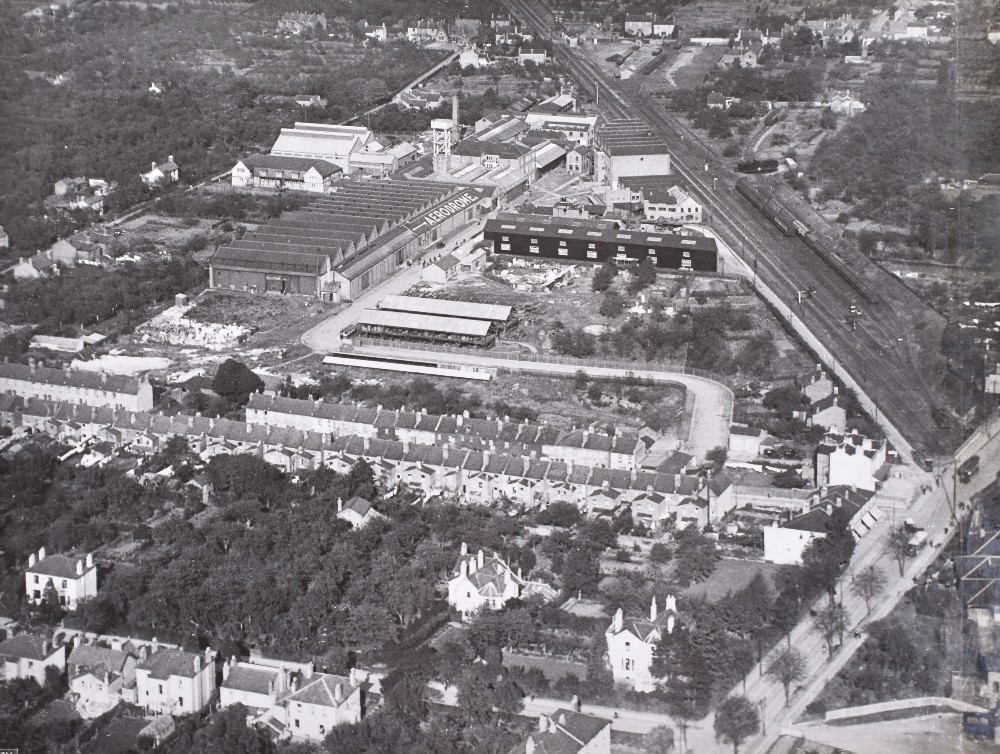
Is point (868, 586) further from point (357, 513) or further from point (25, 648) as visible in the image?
point (25, 648)

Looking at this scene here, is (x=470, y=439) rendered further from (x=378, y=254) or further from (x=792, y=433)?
(x=378, y=254)

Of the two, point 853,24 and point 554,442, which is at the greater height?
point 853,24

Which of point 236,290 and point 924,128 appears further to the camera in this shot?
point 924,128

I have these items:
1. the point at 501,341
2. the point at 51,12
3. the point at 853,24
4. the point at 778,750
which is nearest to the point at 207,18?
the point at 51,12

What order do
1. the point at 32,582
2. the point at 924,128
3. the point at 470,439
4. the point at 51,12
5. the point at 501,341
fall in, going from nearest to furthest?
the point at 32,582
the point at 470,439
the point at 501,341
the point at 924,128
the point at 51,12

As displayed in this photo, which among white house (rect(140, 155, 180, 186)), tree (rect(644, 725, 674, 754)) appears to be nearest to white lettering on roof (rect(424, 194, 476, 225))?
white house (rect(140, 155, 180, 186))

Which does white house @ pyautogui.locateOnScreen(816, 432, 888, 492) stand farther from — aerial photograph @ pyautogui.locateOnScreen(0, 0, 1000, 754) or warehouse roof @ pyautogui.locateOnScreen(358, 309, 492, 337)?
warehouse roof @ pyautogui.locateOnScreen(358, 309, 492, 337)
